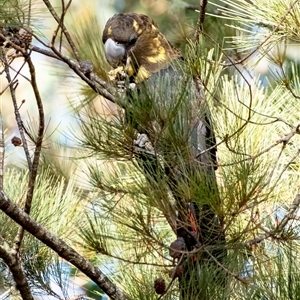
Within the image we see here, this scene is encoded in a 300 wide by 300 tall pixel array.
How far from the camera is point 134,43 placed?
75.5 inches

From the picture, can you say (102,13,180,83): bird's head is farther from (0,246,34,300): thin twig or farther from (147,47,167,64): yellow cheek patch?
(0,246,34,300): thin twig

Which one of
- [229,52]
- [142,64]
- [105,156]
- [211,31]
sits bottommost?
[105,156]

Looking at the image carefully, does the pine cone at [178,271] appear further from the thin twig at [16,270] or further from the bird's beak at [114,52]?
the bird's beak at [114,52]

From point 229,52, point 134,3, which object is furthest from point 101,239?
point 134,3

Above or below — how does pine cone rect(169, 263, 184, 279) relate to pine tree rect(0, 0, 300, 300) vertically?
below

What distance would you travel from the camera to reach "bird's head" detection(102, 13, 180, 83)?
1720mm

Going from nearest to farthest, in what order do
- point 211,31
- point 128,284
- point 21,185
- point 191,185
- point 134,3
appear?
Result: point 191,185
point 128,284
point 21,185
point 211,31
point 134,3

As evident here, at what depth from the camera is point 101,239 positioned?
1474mm

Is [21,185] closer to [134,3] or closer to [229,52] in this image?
[229,52]

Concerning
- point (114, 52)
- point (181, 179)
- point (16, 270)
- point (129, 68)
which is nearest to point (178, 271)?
point (181, 179)

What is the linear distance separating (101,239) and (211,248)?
0.29 meters

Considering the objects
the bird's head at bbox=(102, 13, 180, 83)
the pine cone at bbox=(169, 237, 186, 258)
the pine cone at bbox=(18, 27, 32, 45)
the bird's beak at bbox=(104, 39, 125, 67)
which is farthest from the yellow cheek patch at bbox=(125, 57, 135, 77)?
the pine cone at bbox=(169, 237, 186, 258)

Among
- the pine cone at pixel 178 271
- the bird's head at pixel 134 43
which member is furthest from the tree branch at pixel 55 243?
the bird's head at pixel 134 43

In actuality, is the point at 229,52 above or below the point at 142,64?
above
